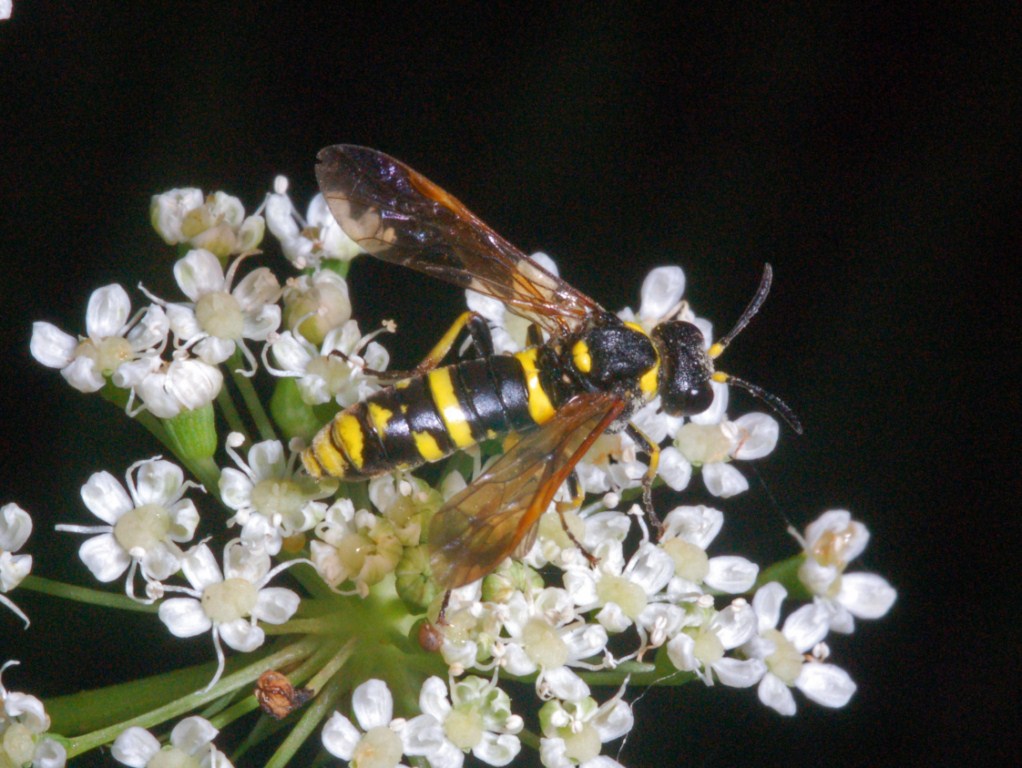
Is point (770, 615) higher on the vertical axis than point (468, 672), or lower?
higher

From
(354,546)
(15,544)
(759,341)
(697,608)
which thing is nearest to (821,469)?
(759,341)

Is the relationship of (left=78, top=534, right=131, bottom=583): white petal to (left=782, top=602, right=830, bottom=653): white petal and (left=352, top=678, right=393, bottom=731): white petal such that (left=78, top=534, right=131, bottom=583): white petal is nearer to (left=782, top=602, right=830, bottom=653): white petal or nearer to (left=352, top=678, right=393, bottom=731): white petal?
(left=352, top=678, right=393, bottom=731): white petal

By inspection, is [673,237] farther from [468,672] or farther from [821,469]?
[468,672]

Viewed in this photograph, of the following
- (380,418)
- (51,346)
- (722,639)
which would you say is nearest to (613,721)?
(722,639)

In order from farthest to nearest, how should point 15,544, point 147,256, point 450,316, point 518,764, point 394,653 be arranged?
1. point 450,316
2. point 147,256
3. point 518,764
4. point 394,653
5. point 15,544

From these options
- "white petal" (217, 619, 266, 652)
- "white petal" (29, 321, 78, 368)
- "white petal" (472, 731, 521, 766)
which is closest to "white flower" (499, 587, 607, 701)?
"white petal" (472, 731, 521, 766)

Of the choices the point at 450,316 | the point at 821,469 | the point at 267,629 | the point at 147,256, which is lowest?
the point at 267,629
